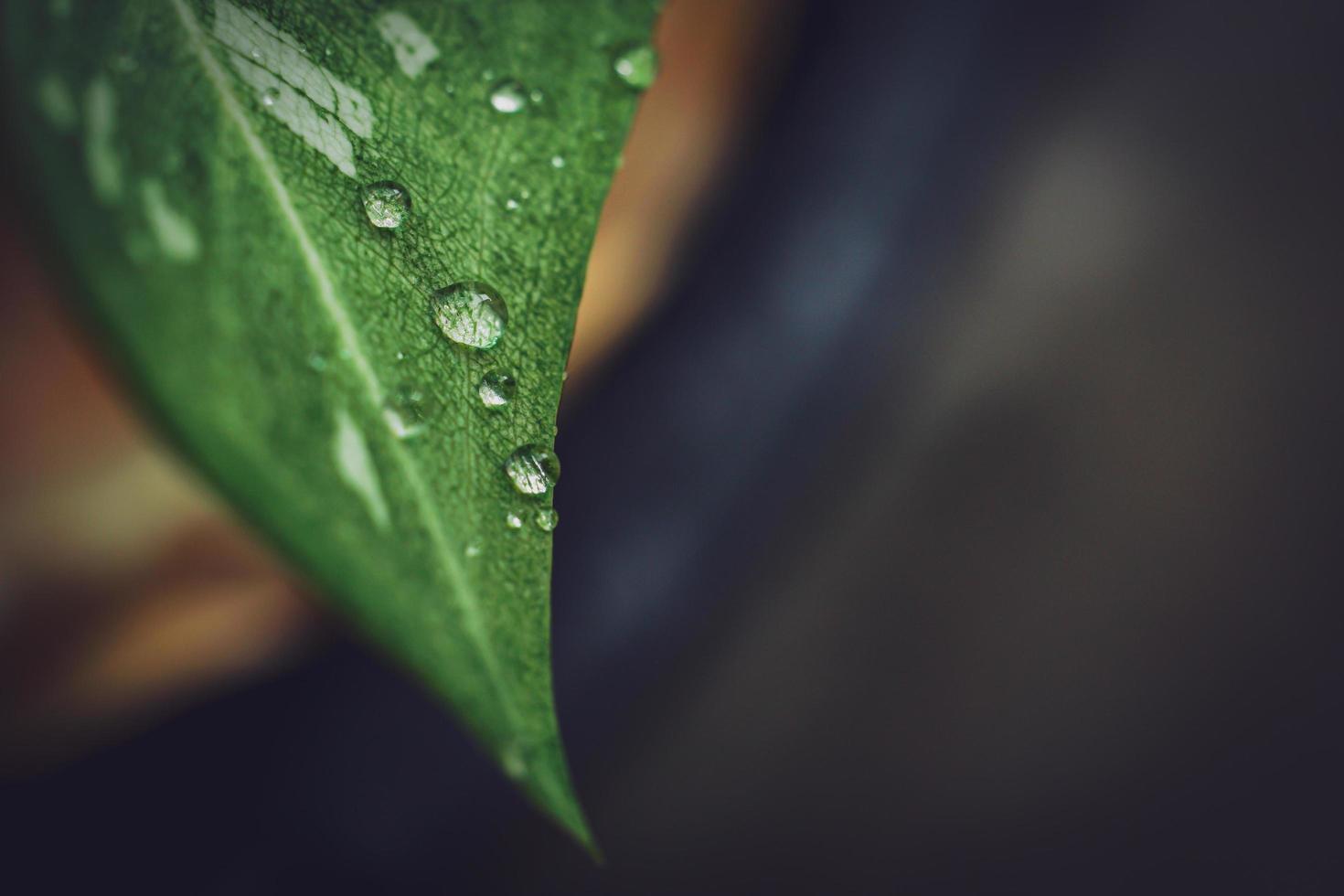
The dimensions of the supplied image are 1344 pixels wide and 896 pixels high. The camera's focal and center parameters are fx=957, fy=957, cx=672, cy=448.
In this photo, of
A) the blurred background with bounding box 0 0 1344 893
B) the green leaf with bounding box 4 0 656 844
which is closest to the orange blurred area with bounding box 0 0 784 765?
the blurred background with bounding box 0 0 1344 893

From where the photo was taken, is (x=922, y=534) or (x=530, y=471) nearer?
(x=530, y=471)

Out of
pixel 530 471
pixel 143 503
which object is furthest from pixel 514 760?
pixel 143 503

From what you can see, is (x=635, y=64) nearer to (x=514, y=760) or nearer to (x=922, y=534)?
(x=514, y=760)

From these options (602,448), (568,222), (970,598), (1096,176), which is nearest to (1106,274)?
(1096,176)

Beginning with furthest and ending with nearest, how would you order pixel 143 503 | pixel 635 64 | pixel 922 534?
pixel 922 534, pixel 143 503, pixel 635 64

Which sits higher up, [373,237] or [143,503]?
[373,237]
